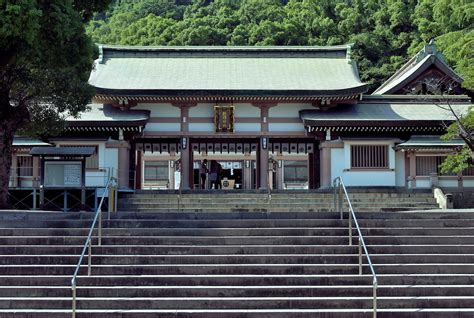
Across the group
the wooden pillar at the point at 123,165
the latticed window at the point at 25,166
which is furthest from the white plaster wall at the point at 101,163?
the latticed window at the point at 25,166

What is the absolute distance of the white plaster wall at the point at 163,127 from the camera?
24.0 meters

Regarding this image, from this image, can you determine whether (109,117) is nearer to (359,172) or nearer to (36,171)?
(36,171)

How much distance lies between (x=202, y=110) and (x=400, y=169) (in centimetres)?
767

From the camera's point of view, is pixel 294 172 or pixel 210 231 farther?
pixel 294 172

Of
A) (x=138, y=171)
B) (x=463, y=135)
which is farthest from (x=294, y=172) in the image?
(x=463, y=135)

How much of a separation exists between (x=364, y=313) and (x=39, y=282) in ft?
17.4

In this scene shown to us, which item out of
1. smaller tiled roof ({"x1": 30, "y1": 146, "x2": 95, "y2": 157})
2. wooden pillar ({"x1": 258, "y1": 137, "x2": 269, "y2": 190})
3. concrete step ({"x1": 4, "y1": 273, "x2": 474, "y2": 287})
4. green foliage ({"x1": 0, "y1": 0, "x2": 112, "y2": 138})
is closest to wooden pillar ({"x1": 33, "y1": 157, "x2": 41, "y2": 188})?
smaller tiled roof ({"x1": 30, "y1": 146, "x2": 95, "y2": 157})

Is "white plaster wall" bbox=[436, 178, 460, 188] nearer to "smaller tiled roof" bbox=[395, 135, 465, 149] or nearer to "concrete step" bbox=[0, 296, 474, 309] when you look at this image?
"smaller tiled roof" bbox=[395, 135, 465, 149]

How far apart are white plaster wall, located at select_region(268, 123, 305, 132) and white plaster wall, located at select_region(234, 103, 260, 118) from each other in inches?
27.0

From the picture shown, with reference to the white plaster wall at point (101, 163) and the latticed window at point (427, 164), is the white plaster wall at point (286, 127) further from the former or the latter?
the white plaster wall at point (101, 163)

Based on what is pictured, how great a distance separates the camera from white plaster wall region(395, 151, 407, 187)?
2322 cm

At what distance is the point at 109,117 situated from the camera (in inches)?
906

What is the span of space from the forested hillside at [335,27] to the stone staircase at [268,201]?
34226 mm

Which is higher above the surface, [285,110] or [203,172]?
[285,110]
